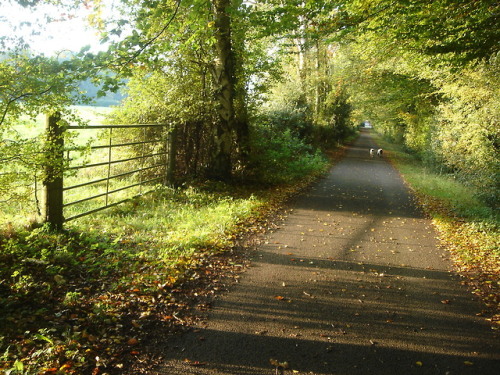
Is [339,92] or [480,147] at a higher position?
[339,92]

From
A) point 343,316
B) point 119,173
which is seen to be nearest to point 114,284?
point 343,316

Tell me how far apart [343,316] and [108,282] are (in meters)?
3.25

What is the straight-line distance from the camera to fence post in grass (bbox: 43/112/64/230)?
5305 millimetres

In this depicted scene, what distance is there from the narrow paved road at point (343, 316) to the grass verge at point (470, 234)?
10.0 inches

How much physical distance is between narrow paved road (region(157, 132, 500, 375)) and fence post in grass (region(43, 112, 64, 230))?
3244 mm

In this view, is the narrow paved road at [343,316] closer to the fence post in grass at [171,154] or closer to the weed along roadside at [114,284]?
the weed along roadside at [114,284]

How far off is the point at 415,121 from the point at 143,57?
83.1 ft

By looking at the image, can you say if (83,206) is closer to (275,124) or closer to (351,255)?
(351,255)

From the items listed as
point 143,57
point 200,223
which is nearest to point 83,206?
point 200,223

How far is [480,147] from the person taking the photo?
40.7 feet

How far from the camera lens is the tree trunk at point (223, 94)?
11.0 meters

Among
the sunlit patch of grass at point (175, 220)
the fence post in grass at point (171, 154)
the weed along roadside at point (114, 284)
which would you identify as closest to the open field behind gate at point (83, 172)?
the fence post in grass at point (171, 154)

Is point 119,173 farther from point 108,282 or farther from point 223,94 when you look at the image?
point 108,282

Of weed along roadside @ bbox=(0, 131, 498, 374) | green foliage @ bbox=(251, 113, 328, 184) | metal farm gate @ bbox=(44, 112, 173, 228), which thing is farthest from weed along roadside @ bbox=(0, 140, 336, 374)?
green foliage @ bbox=(251, 113, 328, 184)
